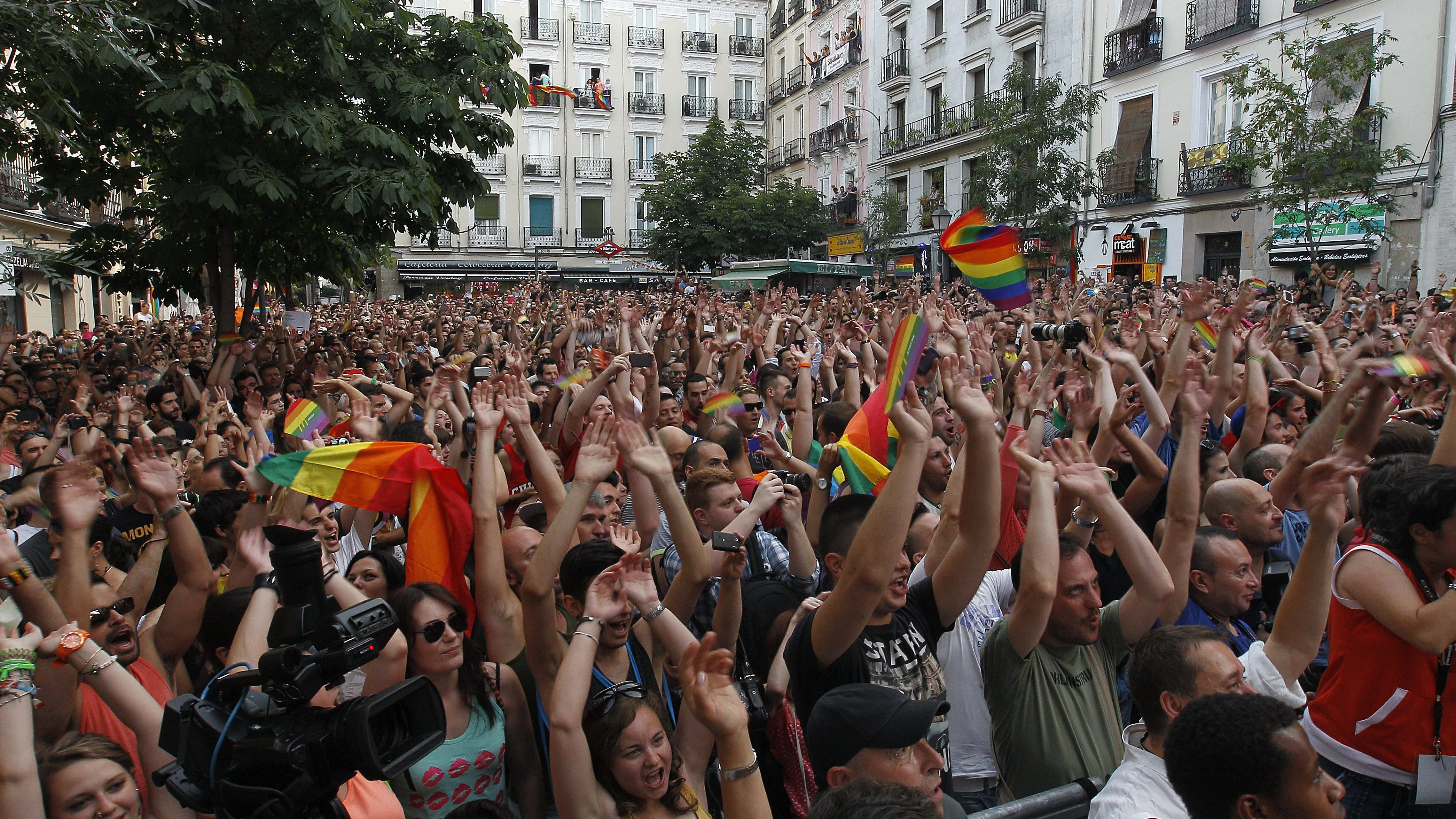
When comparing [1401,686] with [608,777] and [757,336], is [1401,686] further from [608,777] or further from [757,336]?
[757,336]

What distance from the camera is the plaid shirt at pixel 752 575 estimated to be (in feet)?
12.0

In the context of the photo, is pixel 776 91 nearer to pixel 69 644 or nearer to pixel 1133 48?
pixel 1133 48

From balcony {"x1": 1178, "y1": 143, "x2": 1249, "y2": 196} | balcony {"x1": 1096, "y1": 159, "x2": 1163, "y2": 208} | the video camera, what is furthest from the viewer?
balcony {"x1": 1096, "y1": 159, "x2": 1163, "y2": 208}

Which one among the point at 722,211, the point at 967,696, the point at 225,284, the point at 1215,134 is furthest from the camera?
the point at 722,211

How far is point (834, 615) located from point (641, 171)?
149 ft

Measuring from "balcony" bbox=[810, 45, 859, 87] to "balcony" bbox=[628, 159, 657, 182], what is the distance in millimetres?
9047

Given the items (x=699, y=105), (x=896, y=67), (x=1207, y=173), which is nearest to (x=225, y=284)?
(x=1207, y=173)

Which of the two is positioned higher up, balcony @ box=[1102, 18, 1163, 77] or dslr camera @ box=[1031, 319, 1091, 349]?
balcony @ box=[1102, 18, 1163, 77]

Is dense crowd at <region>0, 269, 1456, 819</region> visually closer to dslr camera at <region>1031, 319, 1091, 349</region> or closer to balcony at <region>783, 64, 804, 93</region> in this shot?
dslr camera at <region>1031, 319, 1091, 349</region>

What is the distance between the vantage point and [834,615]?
2908mm

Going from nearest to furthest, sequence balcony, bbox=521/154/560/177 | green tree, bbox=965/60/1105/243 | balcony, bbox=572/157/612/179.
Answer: green tree, bbox=965/60/1105/243
balcony, bbox=521/154/560/177
balcony, bbox=572/157/612/179

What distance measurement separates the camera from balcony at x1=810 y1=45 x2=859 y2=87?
36469 millimetres

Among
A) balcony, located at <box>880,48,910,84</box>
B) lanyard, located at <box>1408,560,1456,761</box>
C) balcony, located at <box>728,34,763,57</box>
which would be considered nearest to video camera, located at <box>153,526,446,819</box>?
lanyard, located at <box>1408,560,1456,761</box>

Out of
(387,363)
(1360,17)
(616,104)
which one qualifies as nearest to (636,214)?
(616,104)
